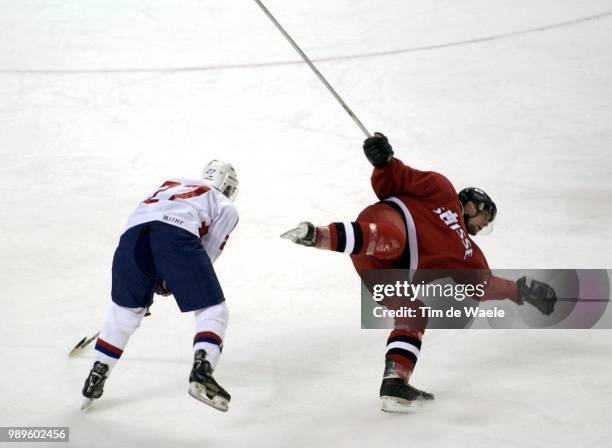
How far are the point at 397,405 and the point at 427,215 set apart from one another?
2.34ft

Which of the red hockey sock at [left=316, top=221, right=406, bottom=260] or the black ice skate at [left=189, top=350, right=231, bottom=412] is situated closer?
the black ice skate at [left=189, top=350, right=231, bottom=412]

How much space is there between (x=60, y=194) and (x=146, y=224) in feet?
8.22

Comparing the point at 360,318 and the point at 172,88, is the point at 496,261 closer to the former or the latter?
the point at 360,318

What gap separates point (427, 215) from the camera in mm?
3641

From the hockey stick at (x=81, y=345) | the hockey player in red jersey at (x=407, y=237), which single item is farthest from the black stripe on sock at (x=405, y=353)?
the hockey stick at (x=81, y=345)

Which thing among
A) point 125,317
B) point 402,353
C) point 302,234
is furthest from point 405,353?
point 125,317

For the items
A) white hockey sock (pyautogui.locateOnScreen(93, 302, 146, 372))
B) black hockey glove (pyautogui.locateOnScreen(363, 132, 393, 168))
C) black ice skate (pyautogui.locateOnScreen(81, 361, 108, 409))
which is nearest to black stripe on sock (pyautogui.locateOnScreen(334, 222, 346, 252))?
black hockey glove (pyautogui.locateOnScreen(363, 132, 393, 168))

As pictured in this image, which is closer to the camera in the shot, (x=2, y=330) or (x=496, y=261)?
(x=2, y=330)

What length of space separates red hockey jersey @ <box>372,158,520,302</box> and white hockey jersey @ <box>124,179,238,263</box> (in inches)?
23.4

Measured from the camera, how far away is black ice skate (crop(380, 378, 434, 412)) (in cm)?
340

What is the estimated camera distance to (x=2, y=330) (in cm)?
433

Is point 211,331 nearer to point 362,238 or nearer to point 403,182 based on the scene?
point 362,238

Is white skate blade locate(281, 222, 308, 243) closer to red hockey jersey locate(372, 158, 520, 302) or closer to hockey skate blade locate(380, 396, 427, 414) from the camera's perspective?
red hockey jersey locate(372, 158, 520, 302)

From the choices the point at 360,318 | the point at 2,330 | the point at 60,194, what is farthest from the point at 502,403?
the point at 60,194
